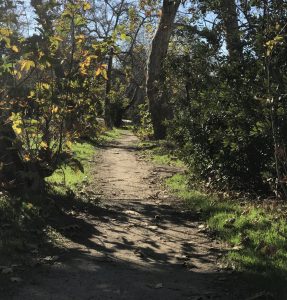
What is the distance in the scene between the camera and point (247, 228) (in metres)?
7.02

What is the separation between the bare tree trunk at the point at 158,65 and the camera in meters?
19.9

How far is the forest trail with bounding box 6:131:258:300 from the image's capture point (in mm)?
4879

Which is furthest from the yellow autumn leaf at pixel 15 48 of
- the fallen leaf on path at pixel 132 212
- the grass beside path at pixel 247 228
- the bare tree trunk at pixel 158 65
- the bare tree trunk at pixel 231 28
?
the bare tree trunk at pixel 158 65

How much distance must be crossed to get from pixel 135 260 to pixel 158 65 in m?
16.4

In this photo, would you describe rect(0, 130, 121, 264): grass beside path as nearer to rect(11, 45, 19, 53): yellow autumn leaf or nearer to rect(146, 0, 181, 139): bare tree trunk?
rect(11, 45, 19, 53): yellow autumn leaf

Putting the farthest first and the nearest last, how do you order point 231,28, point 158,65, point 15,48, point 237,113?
point 158,65
point 231,28
point 237,113
point 15,48

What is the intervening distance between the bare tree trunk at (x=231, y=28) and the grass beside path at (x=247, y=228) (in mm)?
2840

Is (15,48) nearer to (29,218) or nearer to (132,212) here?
(29,218)

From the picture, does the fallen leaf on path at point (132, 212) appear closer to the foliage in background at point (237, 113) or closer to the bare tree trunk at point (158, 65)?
the foliage in background at point (237, 113)

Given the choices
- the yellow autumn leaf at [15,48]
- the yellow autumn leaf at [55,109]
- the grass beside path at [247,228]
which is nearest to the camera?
the grass beside path at [247,228]

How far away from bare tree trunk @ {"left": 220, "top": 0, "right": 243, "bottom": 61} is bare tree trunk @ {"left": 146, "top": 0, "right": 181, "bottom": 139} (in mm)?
9474

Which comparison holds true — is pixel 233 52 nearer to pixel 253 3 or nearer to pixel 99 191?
pixel 253 3

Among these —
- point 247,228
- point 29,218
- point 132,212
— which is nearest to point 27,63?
point 29,218

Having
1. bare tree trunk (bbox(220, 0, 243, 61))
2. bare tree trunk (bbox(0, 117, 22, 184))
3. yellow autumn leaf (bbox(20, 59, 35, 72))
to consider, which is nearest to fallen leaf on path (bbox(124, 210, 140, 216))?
bare tree trunk (bbox(0, 117, 22, 184))
